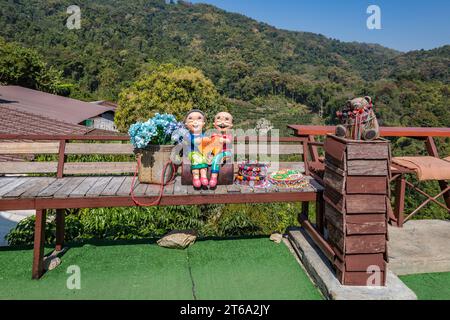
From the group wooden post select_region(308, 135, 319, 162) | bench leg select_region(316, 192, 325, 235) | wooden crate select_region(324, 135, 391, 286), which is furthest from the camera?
wooden post select_region(308, 135, 319, 162)

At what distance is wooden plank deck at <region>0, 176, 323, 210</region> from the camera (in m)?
3.20

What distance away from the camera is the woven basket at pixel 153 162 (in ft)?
12.0

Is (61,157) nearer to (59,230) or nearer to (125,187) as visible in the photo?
(59,230)

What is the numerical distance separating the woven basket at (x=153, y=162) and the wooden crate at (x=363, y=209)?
5.70 ft

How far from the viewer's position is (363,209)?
2.88 metres

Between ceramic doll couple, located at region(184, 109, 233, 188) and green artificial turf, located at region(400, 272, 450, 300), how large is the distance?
6.91 feet

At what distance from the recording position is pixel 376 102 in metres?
60.9

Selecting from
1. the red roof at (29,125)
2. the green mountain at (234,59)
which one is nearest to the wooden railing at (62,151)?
the red roof at (29,125)

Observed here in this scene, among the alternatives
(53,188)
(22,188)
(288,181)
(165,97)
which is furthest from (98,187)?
(165,97)

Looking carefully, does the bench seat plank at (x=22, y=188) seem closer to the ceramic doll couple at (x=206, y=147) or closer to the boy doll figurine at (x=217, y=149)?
the ceramic doll couple at (x=206, y=147)

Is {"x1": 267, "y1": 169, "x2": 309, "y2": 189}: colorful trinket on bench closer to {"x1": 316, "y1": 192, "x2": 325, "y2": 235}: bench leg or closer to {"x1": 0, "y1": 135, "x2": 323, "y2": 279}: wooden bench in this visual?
{"x1": 0, "y1": 135, "x2": 323, "y2": 279}: wooden bench

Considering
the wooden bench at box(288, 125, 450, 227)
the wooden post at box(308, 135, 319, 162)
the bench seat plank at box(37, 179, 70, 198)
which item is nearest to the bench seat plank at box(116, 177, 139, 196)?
the bench seat plank at box(37, 179, 70, 198)

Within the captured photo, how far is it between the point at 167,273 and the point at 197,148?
1.30 meters
